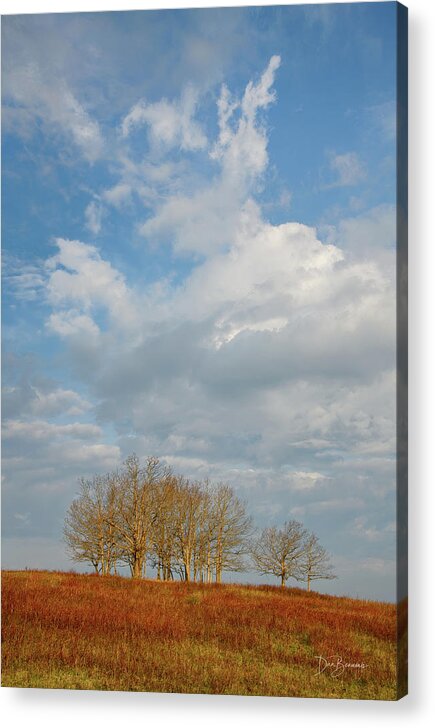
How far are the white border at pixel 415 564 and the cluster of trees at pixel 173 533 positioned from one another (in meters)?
1.00

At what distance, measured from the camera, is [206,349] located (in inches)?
368

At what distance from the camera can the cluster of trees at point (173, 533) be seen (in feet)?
→ 30.0

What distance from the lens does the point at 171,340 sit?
934 centimetres

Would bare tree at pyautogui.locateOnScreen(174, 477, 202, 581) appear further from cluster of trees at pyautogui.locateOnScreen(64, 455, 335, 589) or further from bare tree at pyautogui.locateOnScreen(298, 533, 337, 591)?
bare tree at pyautogui.locateOnScreen(298, 533, 337, 591)

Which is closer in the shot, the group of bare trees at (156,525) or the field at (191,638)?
the field at (191,638)

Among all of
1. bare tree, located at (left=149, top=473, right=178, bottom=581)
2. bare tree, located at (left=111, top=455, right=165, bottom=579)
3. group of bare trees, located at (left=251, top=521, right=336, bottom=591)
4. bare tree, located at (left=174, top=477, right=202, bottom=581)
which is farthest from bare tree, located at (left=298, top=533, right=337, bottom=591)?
bare tree, located at (left=111, top=455, right=165, bottom=579)

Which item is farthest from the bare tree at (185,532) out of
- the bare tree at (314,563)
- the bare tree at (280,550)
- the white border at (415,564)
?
the white border at (415,564)

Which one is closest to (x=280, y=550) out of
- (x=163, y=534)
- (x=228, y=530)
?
(x=228, y=530)

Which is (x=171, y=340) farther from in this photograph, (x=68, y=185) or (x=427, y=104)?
(x=427, y=104)
